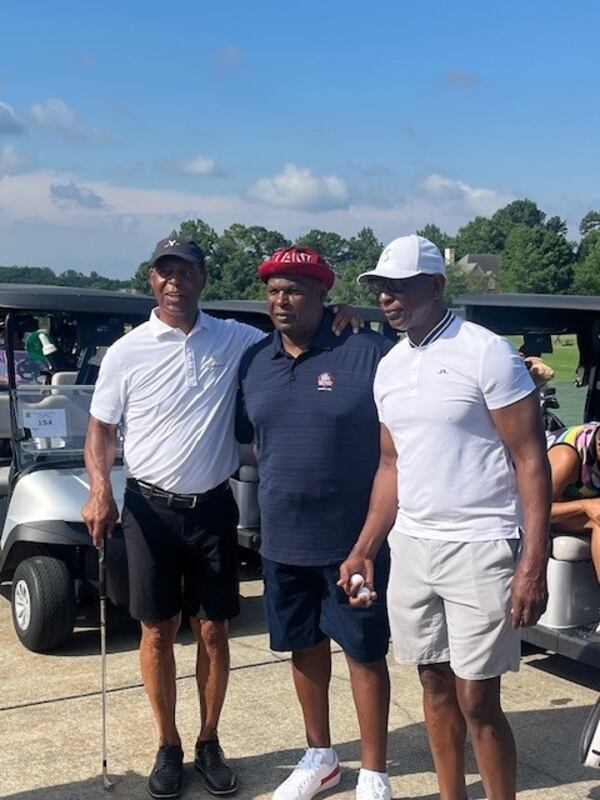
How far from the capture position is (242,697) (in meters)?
4.14

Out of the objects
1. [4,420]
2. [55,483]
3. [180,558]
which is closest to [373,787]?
[180,558]

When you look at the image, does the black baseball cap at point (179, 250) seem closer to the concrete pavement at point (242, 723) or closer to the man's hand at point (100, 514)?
the man's hand at point (100, 514)

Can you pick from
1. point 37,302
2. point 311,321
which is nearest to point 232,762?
point 311,321

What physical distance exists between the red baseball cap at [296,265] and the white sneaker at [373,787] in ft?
5.29

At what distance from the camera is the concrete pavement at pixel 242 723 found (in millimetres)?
3365

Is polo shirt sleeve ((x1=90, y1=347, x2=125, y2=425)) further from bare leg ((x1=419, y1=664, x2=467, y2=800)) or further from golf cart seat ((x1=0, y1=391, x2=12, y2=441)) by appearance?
golf cart seat ((x1=0, y1=391, x2=12, y2=441))

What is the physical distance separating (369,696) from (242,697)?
118 centimetres

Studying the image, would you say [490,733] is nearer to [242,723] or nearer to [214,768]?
[214,768]

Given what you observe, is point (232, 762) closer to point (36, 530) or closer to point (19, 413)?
point (36, 530)

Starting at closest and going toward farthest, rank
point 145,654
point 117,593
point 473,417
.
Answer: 1. point 473,417
2. point 145,654
3. point 117,593

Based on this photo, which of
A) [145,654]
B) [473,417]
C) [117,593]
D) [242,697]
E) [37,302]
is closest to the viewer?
[473,417]

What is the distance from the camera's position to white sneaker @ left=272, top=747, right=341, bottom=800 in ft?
10.5

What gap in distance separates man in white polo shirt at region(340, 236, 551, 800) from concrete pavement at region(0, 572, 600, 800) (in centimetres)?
80

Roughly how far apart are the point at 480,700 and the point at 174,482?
124cm
